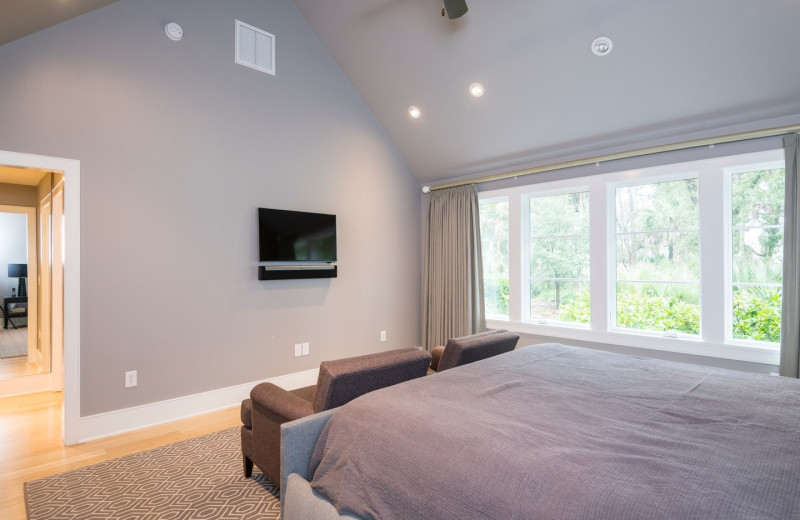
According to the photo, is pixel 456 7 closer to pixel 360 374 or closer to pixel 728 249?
pixel 360 374

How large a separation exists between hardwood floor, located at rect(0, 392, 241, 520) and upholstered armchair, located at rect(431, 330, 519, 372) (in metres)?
2.03

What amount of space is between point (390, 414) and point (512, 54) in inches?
128

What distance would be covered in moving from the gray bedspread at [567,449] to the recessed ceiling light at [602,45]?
2.46m

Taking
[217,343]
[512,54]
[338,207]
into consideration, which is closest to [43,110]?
[217,343]

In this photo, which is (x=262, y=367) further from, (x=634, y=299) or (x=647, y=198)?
(x=647, y=198)

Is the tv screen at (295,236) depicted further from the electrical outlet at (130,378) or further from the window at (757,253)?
the window at (757,253)

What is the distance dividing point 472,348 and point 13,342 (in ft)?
16.3

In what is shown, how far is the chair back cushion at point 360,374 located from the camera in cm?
192

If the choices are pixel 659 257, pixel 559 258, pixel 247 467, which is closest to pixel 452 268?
pixel 559 258

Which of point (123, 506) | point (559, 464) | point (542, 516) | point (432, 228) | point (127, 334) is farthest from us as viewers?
point (432, 228)

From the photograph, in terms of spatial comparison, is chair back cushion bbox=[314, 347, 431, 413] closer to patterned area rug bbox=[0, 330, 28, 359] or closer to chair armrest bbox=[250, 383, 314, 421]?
chair armrest bbox=[250, 383, 314, 421]

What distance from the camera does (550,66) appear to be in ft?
11.7

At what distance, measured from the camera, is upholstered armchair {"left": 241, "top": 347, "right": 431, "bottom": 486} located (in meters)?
1.94

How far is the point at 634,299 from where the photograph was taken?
13.2ft
